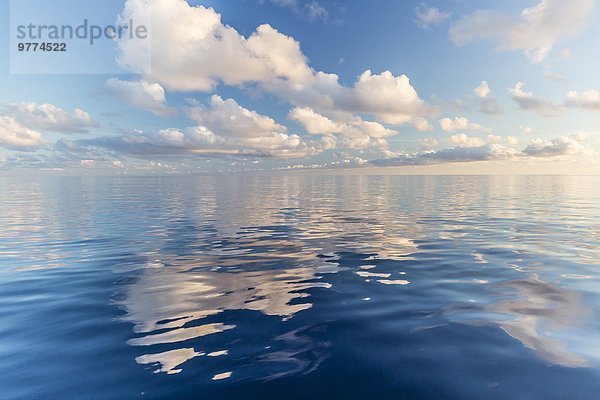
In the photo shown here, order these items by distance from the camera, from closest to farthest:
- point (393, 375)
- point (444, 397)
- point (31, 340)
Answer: point (444, 397) < point (393, 375) < point (31, 340)

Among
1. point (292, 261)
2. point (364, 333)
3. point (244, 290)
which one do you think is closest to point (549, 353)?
point (364, 333)

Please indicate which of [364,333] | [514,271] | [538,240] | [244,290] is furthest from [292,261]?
[538,240]

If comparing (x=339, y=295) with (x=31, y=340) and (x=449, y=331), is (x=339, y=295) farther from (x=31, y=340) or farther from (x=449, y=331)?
(x=31, y=340)

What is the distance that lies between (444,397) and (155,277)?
12.5 metres

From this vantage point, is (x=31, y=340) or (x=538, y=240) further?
(x=538, y=240)

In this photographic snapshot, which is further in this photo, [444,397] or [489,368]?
[489,368]

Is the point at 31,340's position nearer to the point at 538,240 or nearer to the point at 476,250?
the point at 476,250

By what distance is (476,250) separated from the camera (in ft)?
→ 62.1

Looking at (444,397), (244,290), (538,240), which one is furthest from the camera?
(538,240)

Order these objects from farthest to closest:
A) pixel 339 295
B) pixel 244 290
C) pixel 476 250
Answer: pixel 476 250 < pixel 244 290 < pixel 339 295

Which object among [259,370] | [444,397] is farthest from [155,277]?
[444,397]

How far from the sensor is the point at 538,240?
854 inches

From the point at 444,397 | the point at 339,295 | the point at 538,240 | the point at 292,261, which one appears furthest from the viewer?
the point at 538,240

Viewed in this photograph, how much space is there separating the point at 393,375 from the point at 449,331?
2843 mm
